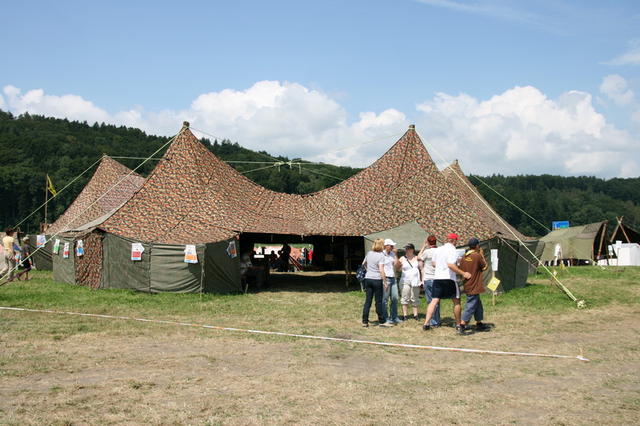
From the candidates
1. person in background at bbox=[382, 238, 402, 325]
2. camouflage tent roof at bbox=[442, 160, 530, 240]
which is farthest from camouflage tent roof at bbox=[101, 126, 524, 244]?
person in background at bbox=[382, 238, 402, 325]

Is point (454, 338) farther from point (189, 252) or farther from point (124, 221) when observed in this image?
point (124, 221)

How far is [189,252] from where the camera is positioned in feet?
43.7

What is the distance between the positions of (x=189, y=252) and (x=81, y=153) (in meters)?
59.0

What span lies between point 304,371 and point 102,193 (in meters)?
16.8

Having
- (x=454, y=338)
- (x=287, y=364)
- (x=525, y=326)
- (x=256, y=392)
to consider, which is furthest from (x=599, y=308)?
(x=256, y=392)

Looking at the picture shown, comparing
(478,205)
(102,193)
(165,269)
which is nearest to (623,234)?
(478,205)

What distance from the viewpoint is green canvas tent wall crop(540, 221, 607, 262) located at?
94.6 ft

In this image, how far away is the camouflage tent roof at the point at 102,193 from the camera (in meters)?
19.8

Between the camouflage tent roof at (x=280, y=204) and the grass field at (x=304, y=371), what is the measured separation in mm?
3752

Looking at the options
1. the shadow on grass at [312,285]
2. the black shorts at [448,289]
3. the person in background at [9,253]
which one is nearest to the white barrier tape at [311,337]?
the black shorts at [448,289]

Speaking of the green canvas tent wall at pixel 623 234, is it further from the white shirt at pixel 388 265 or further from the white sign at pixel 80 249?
the white sign at pixel 80 249

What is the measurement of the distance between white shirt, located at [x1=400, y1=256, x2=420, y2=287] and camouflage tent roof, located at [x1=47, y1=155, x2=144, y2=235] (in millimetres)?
12927

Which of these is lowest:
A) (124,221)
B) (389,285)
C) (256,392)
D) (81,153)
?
(256,392)

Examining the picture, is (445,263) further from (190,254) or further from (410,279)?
(190,254)
